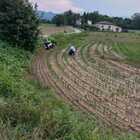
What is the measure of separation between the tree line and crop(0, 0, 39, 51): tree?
2579 inches

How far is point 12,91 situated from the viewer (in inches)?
531

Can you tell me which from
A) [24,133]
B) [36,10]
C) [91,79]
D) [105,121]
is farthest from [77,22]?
[24,133]

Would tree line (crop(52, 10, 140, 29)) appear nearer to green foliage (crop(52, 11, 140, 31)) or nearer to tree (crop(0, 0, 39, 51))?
green foliage (crop(52, 11, 140, 31))

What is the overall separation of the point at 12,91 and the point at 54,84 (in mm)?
7410

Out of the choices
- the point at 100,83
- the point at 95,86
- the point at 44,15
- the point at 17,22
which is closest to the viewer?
the point at 95,86

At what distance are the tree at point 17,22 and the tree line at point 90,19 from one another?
65.5 meters

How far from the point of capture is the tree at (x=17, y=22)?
3131 centimetres

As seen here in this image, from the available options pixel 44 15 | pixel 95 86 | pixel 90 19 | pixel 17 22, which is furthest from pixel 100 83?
pixel 90 19

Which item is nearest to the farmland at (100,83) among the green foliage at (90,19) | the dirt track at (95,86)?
the dirt track at (95,86)

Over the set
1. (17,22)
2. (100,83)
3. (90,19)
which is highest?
(17,22)

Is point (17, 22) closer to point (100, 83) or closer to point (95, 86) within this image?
point (100, 83)

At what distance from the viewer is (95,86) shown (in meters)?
20.7

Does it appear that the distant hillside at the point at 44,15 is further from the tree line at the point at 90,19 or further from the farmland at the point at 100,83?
the tree line at the point at 90,19

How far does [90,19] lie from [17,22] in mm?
87946
